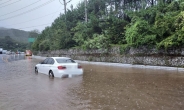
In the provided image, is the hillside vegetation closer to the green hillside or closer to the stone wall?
the stone wall

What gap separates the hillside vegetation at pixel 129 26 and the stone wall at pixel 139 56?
2.21 ft

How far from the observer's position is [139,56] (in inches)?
795

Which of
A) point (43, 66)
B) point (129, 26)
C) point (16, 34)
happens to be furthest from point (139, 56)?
point (16, 34)

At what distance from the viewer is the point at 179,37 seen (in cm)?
1544

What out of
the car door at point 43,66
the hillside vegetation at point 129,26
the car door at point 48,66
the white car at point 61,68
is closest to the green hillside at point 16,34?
the hillside vegetation at point 129,26

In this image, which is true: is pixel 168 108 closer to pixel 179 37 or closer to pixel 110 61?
pixel 179 37

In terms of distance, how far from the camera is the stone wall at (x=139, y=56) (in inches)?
664

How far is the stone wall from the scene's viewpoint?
1686 cm

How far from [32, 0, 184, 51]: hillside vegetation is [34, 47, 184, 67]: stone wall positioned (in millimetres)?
673

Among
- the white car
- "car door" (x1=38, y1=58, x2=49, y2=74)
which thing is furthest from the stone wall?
"car door" (x1=38, y1=58, x2=49, y2=74)

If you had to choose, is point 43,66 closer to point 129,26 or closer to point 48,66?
point 48,66

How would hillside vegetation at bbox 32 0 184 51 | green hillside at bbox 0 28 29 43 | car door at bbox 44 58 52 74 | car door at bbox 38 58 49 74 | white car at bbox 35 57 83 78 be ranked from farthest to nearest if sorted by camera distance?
green hillside at bbox 0 28 29 43
hillside vegetation at bbox 32 0 184 51
car door at bbox 38 58 49 74
car door at bbox 44 58 52 74
white car at bbox 35 57 83 78

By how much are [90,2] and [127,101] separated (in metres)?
30.8

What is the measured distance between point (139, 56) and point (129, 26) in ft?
15.2
